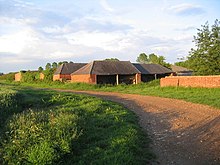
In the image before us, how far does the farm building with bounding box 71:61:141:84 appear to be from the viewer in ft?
128

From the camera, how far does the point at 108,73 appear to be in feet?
130

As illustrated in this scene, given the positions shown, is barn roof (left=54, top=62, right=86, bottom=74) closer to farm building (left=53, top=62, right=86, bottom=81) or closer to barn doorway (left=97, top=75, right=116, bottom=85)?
farm building (left=53, top=62, right=86, bottom=81)

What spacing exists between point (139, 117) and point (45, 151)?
21.2 ft

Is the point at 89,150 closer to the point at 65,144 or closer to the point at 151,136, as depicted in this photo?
the point at 65,144

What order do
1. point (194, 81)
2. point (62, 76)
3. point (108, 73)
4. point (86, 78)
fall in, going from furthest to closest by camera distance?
point (62, 76) → point (108, 73) → point (86, 78) → point (194, 81)

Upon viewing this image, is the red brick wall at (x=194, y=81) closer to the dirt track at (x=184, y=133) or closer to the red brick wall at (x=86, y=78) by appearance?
the dirt track at (x=184, y=133)

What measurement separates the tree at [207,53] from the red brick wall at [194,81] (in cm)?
376

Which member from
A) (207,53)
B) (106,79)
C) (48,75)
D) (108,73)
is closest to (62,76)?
(48,75)

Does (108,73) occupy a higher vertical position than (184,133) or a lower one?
higher

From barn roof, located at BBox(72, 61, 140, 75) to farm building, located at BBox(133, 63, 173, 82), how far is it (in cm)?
231

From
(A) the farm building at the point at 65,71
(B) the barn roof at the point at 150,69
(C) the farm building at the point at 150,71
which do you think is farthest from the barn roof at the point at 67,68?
(C) the farm building at the point at 150,71

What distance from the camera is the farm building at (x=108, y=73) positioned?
3909 cm

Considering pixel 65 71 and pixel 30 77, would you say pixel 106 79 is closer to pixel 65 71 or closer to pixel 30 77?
pixel 65 71

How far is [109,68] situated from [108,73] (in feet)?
5.11
